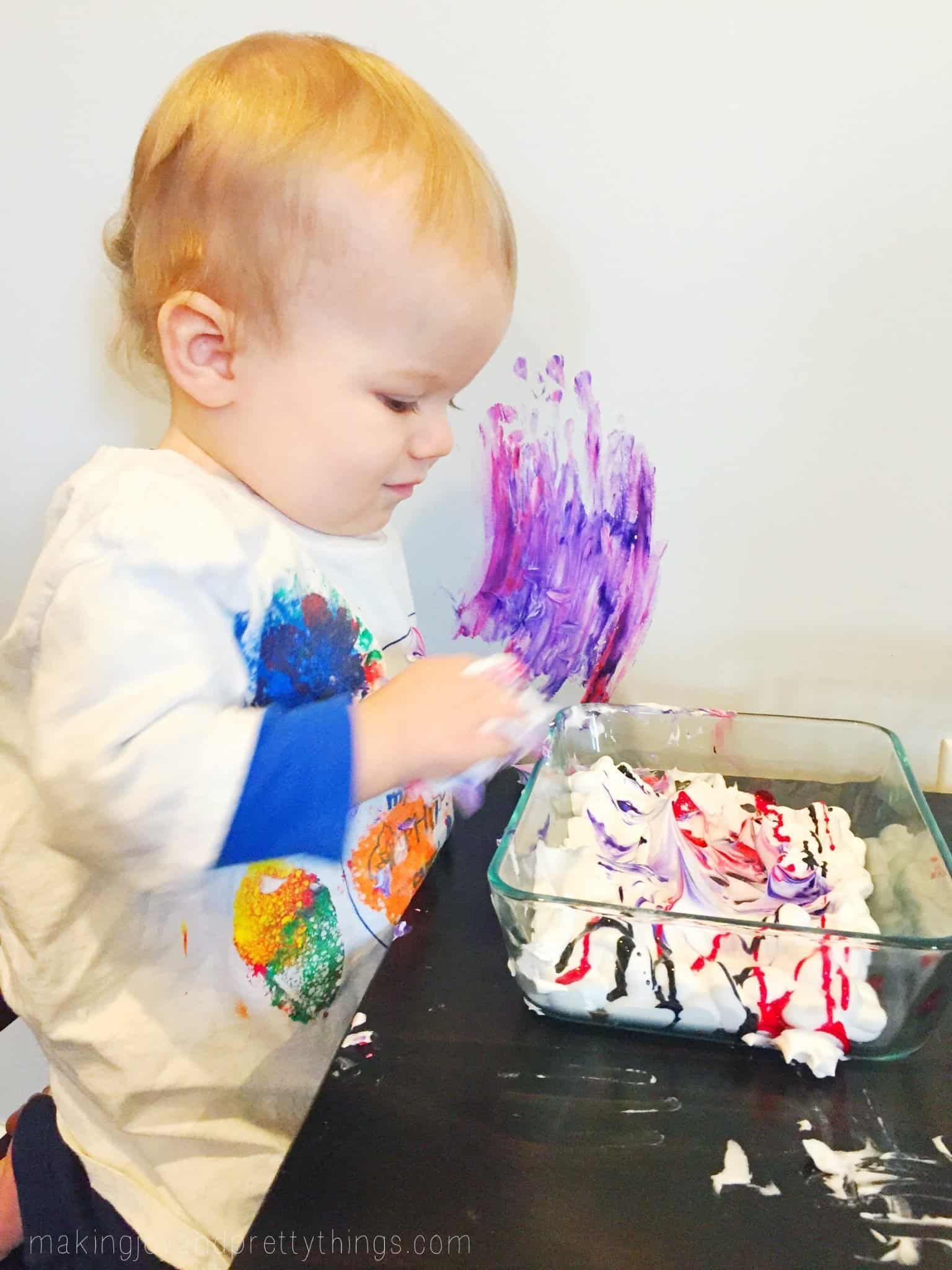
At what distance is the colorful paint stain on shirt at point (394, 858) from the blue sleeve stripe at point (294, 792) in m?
0.17

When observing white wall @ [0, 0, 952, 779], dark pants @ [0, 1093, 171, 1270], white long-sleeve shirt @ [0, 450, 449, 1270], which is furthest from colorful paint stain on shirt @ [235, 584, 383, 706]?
dark pants @ [0, 1093, 171, 1270]

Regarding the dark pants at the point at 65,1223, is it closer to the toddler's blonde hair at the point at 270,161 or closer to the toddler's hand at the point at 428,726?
the toddler's hand at the point at 428,726

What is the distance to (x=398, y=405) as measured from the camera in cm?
55

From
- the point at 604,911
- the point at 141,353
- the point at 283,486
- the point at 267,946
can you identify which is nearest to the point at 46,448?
the point at 141,353

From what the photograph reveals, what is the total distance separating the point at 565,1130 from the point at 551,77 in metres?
0.69

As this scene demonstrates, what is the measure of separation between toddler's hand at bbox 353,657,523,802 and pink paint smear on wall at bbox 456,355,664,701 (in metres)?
0.29

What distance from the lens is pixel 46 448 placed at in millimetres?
832

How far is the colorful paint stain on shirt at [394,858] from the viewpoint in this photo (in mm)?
635

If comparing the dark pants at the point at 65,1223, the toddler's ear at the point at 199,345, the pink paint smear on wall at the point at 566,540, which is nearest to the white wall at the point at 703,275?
the pink paint smear on wall at the point at 566,540

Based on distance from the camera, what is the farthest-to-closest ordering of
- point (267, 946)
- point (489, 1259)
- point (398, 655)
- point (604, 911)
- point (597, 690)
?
point (597, 690)
point (398, 655)
point (267, 946)
point (604, 911)
point (489, 1259)

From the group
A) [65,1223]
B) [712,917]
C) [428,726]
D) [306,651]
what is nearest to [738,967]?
[712,917]

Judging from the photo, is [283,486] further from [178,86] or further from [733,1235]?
[733,1235]

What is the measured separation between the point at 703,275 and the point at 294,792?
510mm

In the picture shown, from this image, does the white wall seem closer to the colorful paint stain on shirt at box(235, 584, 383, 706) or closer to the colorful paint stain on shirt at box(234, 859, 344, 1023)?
the colorful paint stain on shirt at box(235, 584, 383, 706)
